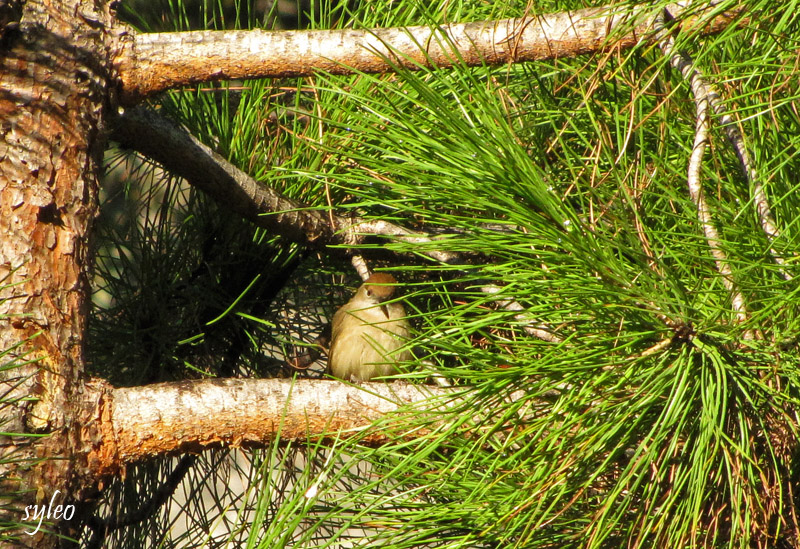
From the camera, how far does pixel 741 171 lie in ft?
3.15

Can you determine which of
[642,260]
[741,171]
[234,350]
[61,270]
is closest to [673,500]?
[642,260]

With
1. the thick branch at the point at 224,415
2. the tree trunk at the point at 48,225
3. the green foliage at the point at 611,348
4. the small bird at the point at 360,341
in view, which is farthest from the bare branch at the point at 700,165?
the small bird at the point at 360,341

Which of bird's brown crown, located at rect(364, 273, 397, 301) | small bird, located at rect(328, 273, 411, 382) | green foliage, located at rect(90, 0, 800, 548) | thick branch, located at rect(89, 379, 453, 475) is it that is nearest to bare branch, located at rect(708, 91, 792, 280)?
green foliage, located at rect(90, 0, 800, 548)

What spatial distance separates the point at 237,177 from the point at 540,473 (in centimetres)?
71

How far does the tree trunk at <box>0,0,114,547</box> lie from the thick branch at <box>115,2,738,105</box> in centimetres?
6

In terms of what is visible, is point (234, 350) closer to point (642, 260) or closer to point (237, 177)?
point (237, 177)

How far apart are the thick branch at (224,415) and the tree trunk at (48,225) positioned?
0.04 meters

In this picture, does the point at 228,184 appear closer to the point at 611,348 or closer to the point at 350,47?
the point at 350,47

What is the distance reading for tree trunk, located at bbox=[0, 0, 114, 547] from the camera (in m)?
0.88

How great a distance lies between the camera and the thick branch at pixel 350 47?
957 mm

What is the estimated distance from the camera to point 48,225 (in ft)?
3.09

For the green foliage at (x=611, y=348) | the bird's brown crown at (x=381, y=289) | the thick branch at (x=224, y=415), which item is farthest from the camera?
the bird's brown crown at (x=381, y=289)

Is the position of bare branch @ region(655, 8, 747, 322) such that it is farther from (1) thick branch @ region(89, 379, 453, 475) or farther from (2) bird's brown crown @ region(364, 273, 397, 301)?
(2) bird's brown crown @ region(364, 273, 397, 301)

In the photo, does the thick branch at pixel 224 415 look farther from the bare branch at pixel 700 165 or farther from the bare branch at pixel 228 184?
the bare branch at pixel 700 165
